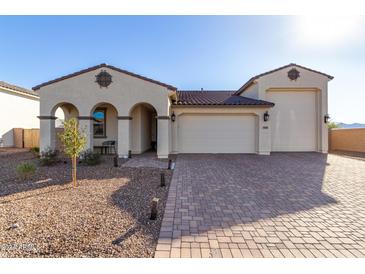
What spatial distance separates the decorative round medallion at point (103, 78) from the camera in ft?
32.6

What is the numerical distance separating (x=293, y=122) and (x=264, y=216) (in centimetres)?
1140

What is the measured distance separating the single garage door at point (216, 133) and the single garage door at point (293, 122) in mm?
2259

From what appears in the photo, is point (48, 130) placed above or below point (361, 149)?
above

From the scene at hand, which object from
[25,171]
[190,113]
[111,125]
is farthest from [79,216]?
[111,125]

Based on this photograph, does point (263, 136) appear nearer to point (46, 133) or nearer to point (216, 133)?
point (216, 133)

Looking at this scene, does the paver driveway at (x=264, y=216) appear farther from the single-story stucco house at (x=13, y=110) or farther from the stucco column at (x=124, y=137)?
→ the single-story stucco house at (x=13, y=110)

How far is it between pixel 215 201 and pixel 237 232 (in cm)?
134

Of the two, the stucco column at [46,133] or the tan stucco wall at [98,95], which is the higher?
the tan stucco wall at [98,95]

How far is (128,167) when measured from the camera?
309 inches

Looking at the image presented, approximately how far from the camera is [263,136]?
11.6 m

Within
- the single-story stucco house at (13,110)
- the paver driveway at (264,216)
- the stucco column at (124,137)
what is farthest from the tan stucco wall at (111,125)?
the single-story stucco house at (13,110)

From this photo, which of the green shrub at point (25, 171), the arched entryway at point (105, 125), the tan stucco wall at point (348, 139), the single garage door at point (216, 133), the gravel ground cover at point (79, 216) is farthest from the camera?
the tan stucco wall at point (348, 139)
